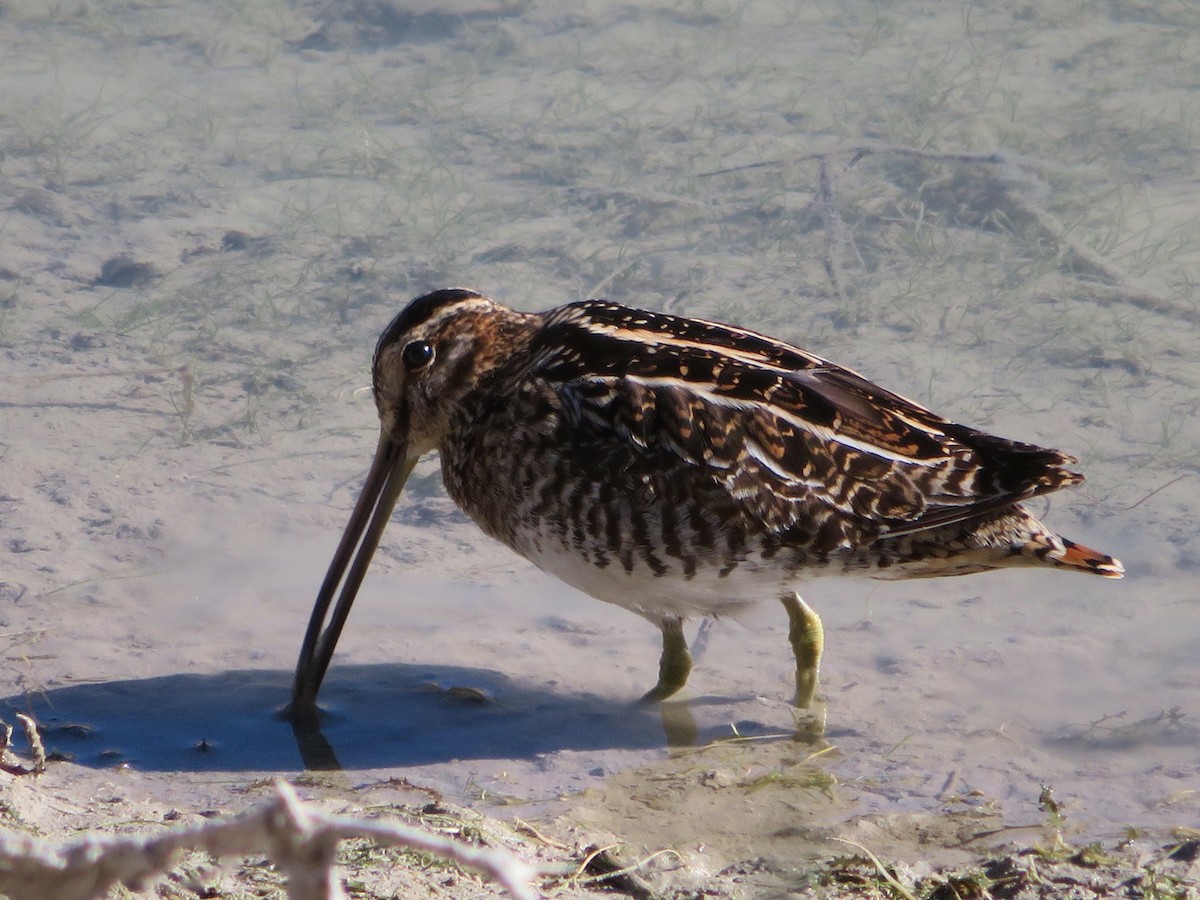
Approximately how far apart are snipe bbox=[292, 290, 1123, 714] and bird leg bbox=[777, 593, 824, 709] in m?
0.28

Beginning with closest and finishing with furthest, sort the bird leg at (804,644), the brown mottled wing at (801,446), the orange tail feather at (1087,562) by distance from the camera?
the brown mottled wing at (801,446) < the orange tail feather at (1087,562) < the bird leg at (804,644)

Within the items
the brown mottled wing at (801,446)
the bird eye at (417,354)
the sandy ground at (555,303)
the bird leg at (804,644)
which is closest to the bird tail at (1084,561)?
the brown mottled wing at (801,446)

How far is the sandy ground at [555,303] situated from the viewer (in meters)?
3.30

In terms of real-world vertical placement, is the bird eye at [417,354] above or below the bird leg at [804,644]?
above

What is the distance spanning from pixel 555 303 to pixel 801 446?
311 cm

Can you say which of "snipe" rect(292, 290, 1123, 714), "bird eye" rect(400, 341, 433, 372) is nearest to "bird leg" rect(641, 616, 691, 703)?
→ "snipe" rect(292, 290, 1123, 714)

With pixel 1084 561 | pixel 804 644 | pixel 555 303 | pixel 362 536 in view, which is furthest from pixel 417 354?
pixel 555 303

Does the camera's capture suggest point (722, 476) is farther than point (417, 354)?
No

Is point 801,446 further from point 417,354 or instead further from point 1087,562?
point 417,354

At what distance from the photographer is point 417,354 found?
3740 mm

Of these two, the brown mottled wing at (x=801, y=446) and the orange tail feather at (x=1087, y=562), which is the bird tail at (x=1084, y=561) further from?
the brown mottled wing at (x=801, y=446)

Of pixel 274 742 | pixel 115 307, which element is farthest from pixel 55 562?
pixel 115 307

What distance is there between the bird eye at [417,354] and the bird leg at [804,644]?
1.17 meters

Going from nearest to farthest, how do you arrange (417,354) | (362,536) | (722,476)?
(722,476) → (417,354) → (362,536)
